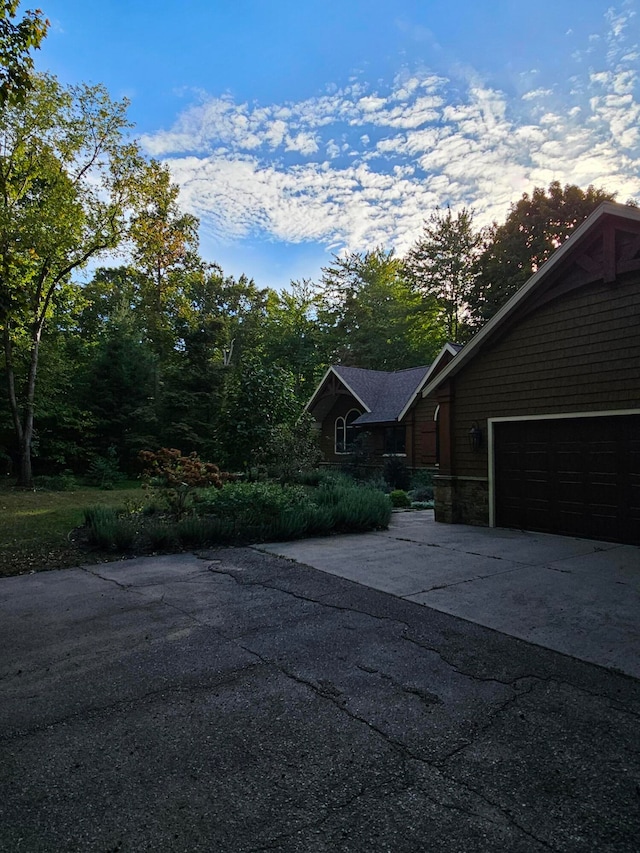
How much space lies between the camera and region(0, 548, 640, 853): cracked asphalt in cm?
194

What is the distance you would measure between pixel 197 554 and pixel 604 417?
704 cm

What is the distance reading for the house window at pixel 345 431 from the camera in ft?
72.7

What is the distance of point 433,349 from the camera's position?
1265 inches

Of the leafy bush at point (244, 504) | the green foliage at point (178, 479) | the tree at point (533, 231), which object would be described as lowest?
the leafy bush at point (244, 504)

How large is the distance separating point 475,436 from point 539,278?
10.9ft

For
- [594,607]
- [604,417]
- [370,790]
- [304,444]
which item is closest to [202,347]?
[304,444]

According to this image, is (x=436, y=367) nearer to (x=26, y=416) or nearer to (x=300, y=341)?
(x=26, y=416)

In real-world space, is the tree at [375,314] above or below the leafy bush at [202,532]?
above

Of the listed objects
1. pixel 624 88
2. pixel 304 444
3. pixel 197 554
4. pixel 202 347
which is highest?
pixel 624 88

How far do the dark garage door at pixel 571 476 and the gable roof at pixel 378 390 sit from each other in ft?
29.8

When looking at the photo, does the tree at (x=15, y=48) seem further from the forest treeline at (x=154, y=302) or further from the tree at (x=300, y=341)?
the tree at (x=300, y=341)

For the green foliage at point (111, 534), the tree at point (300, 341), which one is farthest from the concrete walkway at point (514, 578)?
the tree at point (300, 341)

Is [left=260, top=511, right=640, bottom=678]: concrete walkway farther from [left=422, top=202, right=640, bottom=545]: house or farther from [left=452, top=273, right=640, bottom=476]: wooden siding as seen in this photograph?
[left=452, top=273, right=640, bottom=476]: wooden siding

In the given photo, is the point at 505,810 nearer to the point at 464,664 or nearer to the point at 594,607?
the point at 464,664
